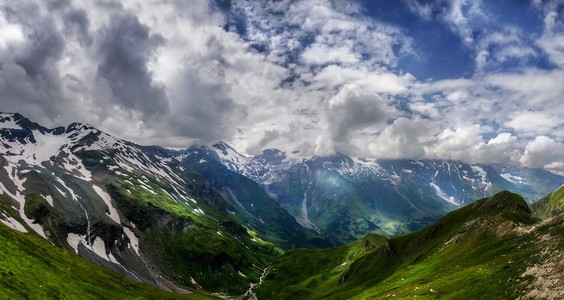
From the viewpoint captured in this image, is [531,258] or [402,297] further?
[402,297]

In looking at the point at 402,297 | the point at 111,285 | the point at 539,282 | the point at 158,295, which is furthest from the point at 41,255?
the point at 539,282

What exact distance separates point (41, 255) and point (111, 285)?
2529 centimetres

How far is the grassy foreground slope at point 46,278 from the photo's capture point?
208ft

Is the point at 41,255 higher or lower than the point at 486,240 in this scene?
higher

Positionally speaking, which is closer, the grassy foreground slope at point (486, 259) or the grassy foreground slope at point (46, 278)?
the grassy foreground slope at point (486, 259)

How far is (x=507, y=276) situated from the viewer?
2258 inches

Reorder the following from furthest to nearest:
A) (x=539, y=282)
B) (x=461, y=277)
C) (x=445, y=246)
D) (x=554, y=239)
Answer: (x=445, y=246)
(x=461, y=277)
(x=554, y=239)
(x=539, y=282)

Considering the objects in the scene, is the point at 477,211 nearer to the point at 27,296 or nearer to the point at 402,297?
the point at 402,297

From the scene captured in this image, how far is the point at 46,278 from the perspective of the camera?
75562 millimetres

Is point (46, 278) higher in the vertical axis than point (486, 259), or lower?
higher

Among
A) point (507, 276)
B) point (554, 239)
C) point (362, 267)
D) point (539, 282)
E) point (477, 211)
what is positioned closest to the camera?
point (539, 282)

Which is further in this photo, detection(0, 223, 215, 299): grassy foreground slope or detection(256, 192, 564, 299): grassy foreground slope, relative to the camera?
detection(0, 223, 215, 299): grassy foreground slope

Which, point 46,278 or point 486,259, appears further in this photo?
point 486,259

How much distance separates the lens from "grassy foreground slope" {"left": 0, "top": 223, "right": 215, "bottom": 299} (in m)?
63.3
